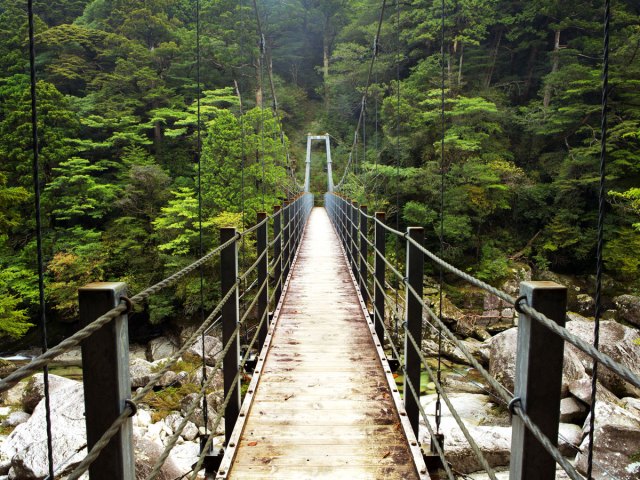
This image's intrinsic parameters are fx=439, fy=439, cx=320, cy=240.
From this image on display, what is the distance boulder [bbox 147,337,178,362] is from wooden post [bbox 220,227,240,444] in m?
10.2

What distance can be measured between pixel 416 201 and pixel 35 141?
42.1ft

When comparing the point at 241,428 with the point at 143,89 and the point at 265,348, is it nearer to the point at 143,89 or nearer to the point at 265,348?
the point at 265,348

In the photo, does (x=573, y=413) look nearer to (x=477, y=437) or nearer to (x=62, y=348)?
(x=477, y=437)

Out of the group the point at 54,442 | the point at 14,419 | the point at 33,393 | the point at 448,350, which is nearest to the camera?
the point at 54,442

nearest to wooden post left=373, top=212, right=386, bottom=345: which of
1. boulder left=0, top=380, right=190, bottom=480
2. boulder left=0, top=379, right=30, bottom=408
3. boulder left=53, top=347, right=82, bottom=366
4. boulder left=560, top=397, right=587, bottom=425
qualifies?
boulder left=0, top=380, right=190, bottom=480

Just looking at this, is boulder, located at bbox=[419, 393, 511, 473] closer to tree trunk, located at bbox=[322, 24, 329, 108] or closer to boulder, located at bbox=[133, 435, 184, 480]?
boulder, located at bbox=[133, 435, 184, 480]

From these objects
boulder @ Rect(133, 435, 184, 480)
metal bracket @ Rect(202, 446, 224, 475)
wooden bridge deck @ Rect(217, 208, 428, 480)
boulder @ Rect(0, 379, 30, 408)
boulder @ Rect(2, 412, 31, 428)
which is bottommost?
boulder @ Rect(0, 379, 30, 408)

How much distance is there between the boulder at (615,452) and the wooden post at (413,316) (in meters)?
3.05

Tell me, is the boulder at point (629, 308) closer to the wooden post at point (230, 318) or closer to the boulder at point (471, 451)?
the boulder at point (471, 451)

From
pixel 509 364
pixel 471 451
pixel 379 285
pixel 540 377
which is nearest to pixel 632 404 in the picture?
pixel 509 364

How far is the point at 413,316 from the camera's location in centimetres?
194

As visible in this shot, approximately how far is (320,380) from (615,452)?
11.6 ft

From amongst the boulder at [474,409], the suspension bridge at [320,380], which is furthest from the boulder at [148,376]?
the boulder at [474,409]

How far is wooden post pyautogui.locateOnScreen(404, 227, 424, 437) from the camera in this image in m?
1.91
